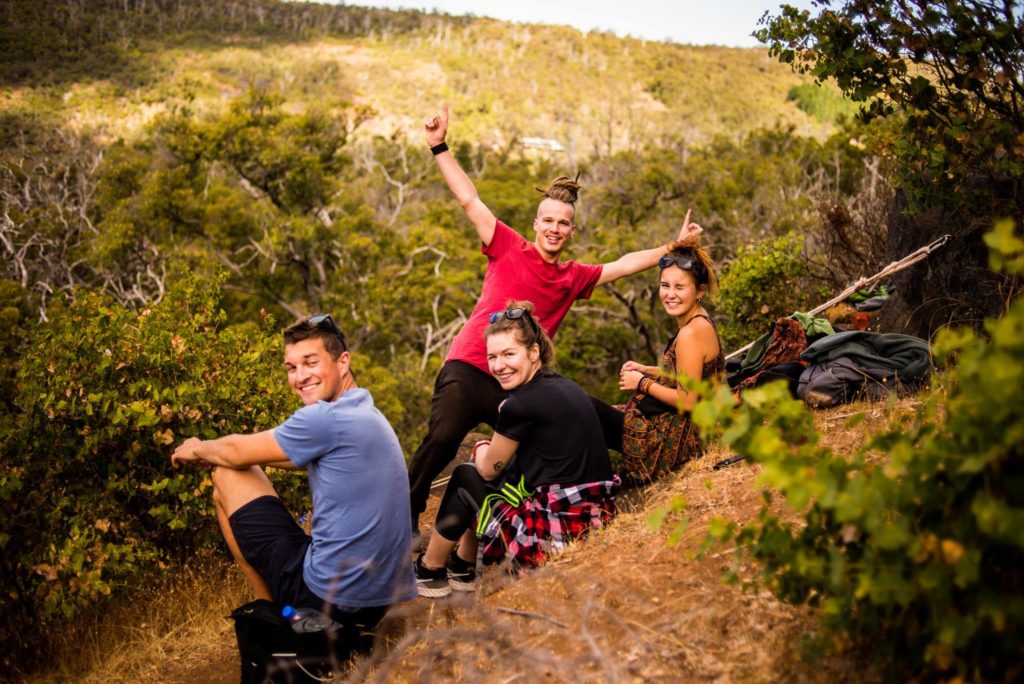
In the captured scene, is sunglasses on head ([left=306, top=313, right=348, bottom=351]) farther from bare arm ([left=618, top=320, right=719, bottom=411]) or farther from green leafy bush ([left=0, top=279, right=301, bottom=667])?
bare arm ([left=618, top=320, right=719, bottom=411])

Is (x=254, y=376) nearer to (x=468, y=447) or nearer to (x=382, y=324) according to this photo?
(x=468, y=447)

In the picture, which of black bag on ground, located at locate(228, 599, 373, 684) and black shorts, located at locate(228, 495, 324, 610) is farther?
black shorts, located at locate(228, 495, 324, 610)

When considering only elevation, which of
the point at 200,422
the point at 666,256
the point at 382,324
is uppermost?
the point at 666,256

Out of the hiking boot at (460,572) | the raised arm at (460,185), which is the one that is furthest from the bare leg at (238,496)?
the raised arm at (460,185)

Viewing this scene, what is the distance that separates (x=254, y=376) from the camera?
532 centimetres

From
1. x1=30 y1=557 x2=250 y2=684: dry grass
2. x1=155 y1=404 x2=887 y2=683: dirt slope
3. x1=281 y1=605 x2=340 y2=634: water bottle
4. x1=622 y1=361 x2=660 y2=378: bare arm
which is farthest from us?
x1=622 y1=361 x2=660 y2=378: bare arm

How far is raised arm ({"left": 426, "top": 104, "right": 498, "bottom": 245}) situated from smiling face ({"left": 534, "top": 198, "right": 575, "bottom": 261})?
0.90ft

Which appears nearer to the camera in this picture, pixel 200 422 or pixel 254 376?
pixel 200 422

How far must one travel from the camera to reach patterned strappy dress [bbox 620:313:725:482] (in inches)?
181

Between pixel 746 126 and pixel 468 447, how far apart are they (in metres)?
63.4

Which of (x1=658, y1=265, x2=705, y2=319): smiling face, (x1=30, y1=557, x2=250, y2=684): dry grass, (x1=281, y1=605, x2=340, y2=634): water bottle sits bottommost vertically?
(x1=30, y1=557, x2=250, y2=684): dry grass

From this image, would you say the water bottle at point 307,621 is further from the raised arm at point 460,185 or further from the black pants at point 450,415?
the raised arm at point 460,185

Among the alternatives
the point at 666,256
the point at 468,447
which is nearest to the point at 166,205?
the point at 468,447

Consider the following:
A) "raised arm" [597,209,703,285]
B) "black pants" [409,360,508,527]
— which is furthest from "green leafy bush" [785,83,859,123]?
"black pants" [409,360,508,527]
